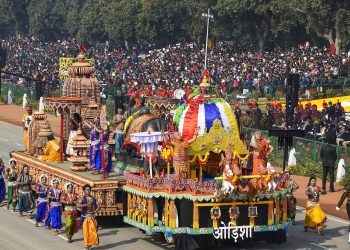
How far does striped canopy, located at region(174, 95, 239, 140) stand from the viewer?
97.7 ft

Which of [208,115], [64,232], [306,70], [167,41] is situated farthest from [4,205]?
[167,41]

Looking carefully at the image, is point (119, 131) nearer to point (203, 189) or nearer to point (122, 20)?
point (203, 189)

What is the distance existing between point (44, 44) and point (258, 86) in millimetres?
67868

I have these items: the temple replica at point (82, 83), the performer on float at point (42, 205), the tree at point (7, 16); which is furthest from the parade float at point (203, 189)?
the tree at point (7, 16)

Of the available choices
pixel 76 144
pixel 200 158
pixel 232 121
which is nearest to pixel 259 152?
pixel 200 158

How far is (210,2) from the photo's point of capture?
97.1 m

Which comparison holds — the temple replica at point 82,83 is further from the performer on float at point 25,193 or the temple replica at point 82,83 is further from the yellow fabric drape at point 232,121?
the yellow fabric drape at point 232,121

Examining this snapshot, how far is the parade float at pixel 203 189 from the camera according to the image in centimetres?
2780

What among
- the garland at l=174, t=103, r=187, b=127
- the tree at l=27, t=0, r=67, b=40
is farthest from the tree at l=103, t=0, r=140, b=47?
the garland at l=174, t=103, r=187, b=127

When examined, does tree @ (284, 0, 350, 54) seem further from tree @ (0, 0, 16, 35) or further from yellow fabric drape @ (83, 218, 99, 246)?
tree @ (0, 0, 16, 35)

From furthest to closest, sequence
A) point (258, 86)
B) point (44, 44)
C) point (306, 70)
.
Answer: point (44, 44)
point (306, 70)
point (258, 86)

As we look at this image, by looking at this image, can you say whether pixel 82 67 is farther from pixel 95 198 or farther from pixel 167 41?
pixel 167 41

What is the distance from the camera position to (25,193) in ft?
109

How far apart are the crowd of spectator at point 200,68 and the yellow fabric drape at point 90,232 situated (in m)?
25.6
